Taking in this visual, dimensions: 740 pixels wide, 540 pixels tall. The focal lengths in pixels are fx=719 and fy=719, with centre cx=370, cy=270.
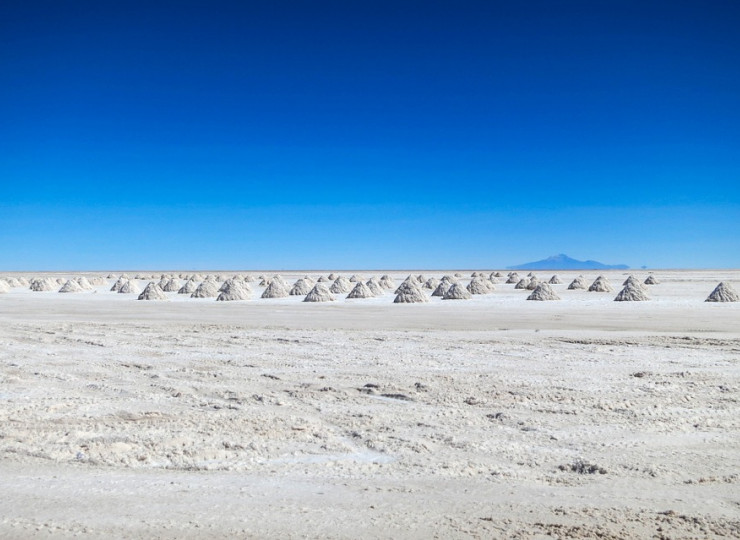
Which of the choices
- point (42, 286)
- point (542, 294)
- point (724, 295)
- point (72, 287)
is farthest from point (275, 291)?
point (42, 286)

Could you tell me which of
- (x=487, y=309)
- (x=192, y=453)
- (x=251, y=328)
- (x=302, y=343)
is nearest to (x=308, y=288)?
(x=487, y=309)

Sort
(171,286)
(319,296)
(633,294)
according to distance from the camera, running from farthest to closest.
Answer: (171,286) → (319,296) → (633,294)

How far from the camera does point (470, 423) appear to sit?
561 cm

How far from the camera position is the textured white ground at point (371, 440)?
11.8ft

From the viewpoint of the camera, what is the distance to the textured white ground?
3.60m

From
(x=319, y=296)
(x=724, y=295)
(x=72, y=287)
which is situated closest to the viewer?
(x=724, y=295)

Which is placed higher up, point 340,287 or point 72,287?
point 340,287

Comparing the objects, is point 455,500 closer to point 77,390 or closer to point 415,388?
point 415,388

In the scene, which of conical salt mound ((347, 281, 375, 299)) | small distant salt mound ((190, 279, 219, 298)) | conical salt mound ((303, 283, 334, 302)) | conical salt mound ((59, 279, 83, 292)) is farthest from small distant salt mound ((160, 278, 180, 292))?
conical salt mound ((303, 283, 334, 302))

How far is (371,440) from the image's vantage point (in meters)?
5.09

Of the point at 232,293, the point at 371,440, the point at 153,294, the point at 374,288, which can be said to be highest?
the point at 374,288

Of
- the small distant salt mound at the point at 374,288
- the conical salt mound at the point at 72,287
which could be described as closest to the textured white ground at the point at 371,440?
the small distant salt mound at the point at 374,288

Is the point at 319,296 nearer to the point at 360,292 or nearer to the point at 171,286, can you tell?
the point at 360,292

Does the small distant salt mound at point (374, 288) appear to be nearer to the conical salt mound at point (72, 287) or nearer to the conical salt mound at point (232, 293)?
the conical salt mound at point (232, 293)
